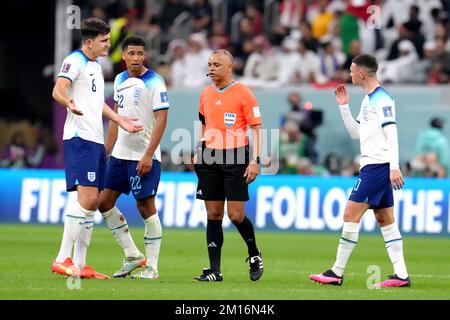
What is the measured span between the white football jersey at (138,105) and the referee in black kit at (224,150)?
51cm

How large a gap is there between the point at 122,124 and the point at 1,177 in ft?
38.5

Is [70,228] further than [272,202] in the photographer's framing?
No

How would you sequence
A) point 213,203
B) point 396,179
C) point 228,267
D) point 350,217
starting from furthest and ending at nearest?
point 228,267, point 213,203, point 350,217, point 396,179

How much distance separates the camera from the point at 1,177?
77.4 feet

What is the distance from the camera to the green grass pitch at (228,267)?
440 inches

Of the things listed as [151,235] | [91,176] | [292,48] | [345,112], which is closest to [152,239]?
[151,235]

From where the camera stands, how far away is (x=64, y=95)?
12.0 meters

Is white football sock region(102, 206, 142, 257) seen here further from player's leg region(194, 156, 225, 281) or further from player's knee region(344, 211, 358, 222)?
player's knee region(344, 211, 358, 222)

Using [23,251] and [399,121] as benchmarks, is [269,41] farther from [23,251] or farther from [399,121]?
[23,251]

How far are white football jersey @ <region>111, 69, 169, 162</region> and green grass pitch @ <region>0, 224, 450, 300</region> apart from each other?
1.44 metres

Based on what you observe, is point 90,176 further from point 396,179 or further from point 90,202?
point 396,179

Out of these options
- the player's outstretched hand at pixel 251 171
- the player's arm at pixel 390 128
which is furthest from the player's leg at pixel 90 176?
the player's arm at pixel 390 128

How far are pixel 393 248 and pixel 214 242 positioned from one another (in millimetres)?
1918
